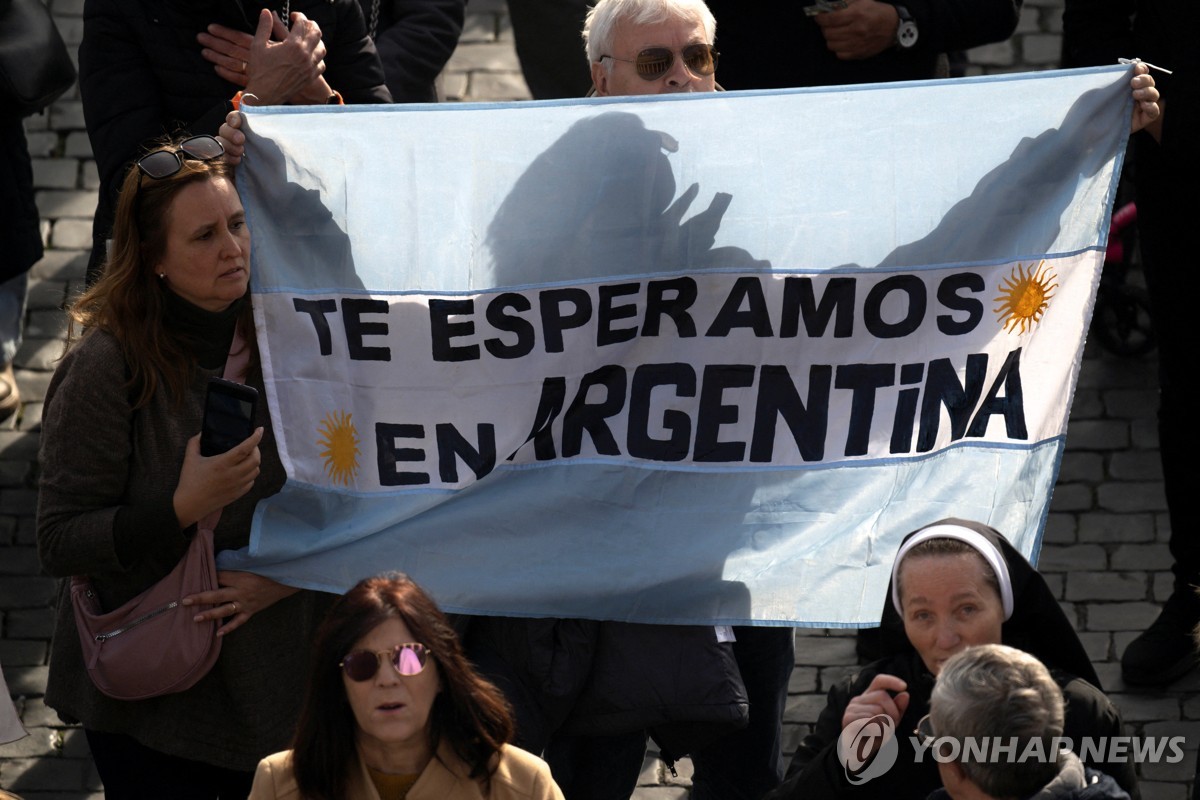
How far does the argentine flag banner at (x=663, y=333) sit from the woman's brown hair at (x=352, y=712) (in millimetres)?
564

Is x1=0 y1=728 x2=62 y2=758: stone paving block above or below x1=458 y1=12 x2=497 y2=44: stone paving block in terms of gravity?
below

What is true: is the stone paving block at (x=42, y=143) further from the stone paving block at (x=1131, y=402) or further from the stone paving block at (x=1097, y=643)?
the stone paving block at (x=1097, y=643)

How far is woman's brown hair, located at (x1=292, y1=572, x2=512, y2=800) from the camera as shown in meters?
3.82

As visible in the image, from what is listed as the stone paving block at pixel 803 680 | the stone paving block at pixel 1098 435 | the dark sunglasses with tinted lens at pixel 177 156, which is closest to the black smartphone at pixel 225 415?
the dark sunglasses with tinted lens at pixel 177 156

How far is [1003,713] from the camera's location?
11.5ft

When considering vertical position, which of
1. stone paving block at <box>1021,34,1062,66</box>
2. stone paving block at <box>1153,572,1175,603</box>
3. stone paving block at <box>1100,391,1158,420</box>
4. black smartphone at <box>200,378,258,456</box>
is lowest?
stone paving block at <box>1153,572,1175,603</box>

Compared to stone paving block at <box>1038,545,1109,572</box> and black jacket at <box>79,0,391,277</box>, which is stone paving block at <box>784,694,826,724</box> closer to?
stone paving block at <box>1038,545,1109,572</box>

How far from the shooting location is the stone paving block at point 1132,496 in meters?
7.05

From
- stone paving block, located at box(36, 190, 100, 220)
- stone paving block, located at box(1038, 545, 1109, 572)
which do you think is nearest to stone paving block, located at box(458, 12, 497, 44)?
stone paving block, located at box(36, 190, 100, 220)

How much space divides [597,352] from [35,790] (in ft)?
8.39

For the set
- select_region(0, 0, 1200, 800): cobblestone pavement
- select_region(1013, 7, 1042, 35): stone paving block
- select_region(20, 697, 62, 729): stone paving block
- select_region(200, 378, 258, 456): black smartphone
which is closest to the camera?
select_region(200, 378, 258, 456): black smartphone

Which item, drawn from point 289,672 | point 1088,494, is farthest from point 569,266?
point 1088,494

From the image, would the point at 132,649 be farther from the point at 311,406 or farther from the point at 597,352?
the point at 597,352

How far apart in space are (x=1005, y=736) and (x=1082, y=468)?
4.00 m
